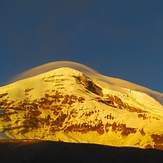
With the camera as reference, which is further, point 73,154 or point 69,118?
point 69,118

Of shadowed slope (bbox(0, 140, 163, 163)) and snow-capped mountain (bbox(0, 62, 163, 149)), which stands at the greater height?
snow-capped mountain (bbox(0, 62, 163, 149))

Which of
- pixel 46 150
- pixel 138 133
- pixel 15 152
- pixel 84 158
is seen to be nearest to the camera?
pixel 84 158

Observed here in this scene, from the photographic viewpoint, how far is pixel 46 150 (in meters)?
48.4

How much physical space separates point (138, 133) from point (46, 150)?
3052 inches

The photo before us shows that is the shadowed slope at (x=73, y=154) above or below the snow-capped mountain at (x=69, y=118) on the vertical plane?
below

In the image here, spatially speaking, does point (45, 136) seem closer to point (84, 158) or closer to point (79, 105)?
point (79, 105)

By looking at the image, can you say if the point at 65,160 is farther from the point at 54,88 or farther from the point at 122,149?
the point at 54,88

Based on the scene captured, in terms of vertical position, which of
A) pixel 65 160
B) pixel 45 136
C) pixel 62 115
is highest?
pixel 62 115

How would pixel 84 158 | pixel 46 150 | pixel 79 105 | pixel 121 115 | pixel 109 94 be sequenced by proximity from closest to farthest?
pixel 84 158 < pixel 46 150 < pixel 121 115 < pixel 79 105 < pixel 109 94

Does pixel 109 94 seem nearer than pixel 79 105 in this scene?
No

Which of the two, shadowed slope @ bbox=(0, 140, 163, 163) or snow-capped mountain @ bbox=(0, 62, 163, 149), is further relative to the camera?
snow-capped mountain @ bbox=(0, 62, 163, 149)

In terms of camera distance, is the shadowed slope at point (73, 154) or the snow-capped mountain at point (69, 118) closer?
the shadowed slope at point (73, 154)

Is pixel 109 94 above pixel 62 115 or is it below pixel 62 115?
above

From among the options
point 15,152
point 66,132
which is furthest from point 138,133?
point 15,152
